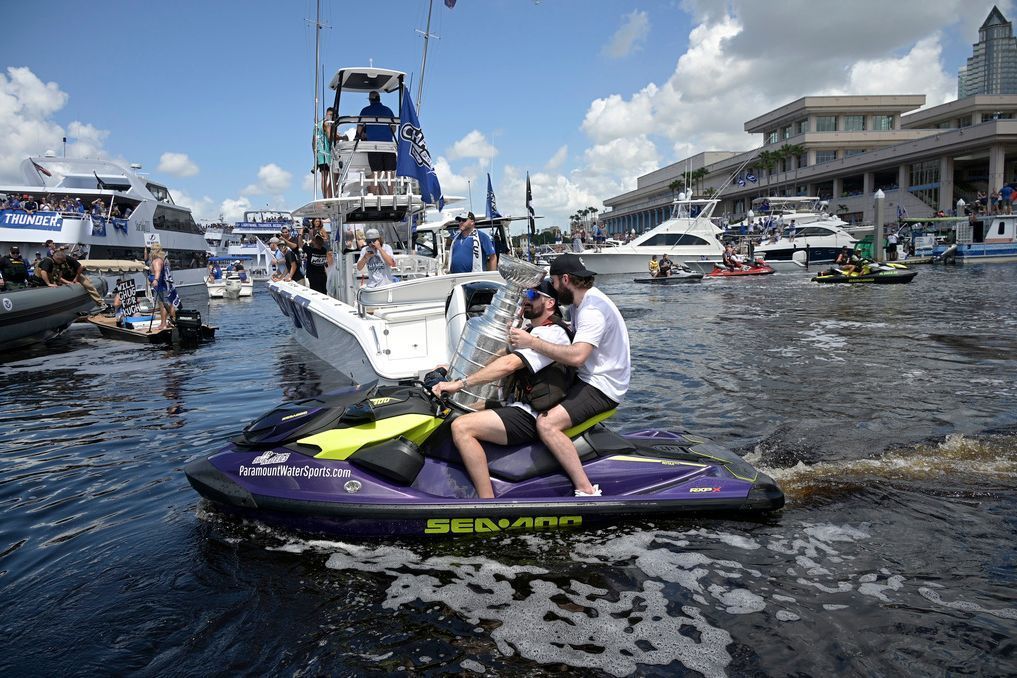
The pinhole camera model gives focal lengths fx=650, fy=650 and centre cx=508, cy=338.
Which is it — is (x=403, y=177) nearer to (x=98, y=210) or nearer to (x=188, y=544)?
(x=188, y=544)

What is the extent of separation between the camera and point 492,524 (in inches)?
180

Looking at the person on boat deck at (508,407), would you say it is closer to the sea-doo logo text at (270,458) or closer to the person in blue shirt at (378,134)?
the sea-doo logo text at (270,458)

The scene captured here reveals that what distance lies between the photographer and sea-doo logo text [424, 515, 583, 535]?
4.53 m

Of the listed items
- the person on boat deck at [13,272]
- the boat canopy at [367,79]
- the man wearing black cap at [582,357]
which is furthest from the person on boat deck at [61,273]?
the man wearing black cap at [582,357]

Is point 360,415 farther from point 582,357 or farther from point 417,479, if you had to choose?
point 582,357

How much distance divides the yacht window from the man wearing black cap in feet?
134

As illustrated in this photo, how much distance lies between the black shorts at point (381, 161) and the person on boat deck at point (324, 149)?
1100mm

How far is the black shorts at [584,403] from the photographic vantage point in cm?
477

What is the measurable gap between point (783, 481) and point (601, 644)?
297cm

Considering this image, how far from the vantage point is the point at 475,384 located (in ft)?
15.6

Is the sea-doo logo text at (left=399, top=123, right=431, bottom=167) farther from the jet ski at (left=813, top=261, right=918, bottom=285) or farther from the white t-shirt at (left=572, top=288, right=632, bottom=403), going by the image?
the jet ski at (left=813, top=261, right=918, bottom=285)

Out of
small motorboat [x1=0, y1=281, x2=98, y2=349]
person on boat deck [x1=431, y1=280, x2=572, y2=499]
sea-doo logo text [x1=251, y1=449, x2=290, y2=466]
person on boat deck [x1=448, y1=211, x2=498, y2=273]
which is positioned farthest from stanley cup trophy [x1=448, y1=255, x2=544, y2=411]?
small motorboat [x1=0, y1=281, x2=98, y2=349]

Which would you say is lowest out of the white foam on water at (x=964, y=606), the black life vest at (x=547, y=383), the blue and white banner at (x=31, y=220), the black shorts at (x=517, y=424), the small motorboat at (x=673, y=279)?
the white foam on water at (x=964, y=606)

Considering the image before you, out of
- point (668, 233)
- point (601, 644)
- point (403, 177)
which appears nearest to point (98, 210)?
point (403, 177)
